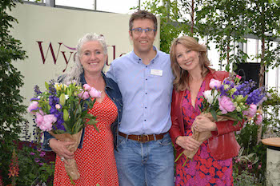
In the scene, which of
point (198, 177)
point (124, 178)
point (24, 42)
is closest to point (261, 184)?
point (198, 177)

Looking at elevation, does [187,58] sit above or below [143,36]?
below

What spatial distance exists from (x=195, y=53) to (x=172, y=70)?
11.4 inches

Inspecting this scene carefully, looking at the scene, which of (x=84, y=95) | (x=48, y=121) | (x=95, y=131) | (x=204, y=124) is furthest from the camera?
(x=95, y=131)

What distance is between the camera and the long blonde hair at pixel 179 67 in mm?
2273

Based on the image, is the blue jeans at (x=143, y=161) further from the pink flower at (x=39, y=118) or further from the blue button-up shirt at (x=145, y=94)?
the pink flower at (x=39, y=118)

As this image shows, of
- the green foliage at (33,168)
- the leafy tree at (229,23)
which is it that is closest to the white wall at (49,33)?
the green foliage at (33,168)

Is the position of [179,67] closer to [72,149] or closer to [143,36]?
[143,36]

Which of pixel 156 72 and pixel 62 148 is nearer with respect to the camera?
pixel 62 148

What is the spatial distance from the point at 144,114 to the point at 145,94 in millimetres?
177

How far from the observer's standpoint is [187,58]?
2250 millimetres

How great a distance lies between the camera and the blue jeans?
2.35 m

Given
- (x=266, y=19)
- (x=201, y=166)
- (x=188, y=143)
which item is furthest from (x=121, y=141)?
(x=266, y=19)

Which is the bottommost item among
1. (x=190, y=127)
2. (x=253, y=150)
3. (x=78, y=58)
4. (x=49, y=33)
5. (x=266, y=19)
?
(x=253, y=150)

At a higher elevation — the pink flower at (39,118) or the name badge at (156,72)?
the name badge at (156,72)
